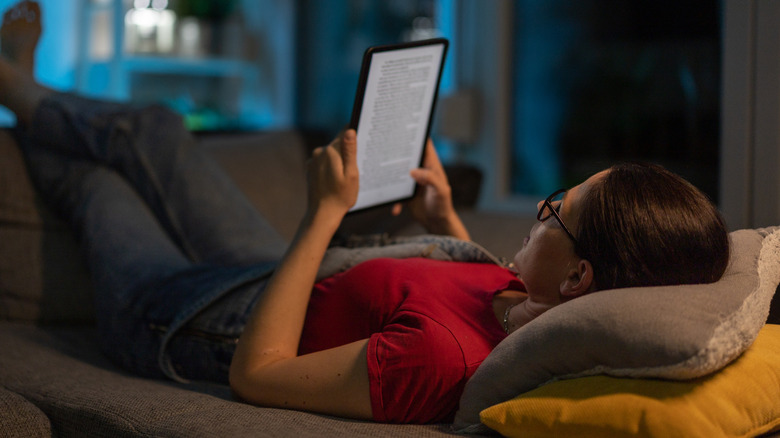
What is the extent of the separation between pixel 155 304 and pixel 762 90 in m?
1.33

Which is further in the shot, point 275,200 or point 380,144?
point 275,200

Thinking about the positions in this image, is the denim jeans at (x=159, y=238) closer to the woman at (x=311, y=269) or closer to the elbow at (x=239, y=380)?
the woman at (x=311, y=269)

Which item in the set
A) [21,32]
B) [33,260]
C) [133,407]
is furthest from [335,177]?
[21,32]

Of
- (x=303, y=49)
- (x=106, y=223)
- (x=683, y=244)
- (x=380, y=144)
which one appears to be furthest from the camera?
(x=303, y=49)

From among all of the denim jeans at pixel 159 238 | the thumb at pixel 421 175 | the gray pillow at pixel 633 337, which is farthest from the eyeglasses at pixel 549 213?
the thumb at pixel 421 175

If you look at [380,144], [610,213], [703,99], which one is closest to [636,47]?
[703,99]

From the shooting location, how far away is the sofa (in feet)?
2.65

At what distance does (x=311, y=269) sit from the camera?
3.48ft

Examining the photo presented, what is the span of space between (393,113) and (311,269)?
34cm

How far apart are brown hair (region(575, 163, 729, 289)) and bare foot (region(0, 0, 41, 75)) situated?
5.10 feet

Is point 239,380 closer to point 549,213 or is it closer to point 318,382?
point 318,382

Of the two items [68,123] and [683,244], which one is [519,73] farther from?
[683,244]

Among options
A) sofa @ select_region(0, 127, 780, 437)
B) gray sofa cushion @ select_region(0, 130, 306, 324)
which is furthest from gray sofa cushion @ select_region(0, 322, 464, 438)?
gray sofa cushion @ select_region(0, 130, 306, 324)

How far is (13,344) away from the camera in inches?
53.1
